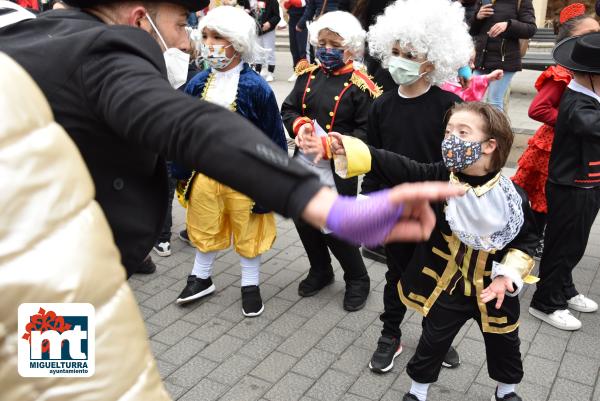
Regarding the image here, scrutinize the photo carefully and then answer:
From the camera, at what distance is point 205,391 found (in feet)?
10.0

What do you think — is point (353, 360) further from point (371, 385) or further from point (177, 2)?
point (177, 2)

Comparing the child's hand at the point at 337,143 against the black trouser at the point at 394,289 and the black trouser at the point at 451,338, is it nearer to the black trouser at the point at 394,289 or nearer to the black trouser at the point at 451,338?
the black trouser at the point at 451,338

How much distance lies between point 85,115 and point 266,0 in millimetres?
9935

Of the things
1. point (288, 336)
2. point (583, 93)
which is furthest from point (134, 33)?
point (583, 93)

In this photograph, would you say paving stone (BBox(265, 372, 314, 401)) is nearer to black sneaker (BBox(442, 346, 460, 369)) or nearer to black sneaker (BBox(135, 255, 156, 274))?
black sneaker (BBox(442, 346, 460, 369))

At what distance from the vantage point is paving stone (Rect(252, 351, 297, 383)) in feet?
10.4

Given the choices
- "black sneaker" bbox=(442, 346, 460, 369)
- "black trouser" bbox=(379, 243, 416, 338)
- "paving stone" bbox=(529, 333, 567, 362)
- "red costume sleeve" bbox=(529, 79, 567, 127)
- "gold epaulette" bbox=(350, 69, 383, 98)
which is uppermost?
"gold epaulette" bbox=(350, 69, 383, 98)

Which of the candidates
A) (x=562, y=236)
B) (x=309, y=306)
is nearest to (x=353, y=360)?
(x=309, y=306)

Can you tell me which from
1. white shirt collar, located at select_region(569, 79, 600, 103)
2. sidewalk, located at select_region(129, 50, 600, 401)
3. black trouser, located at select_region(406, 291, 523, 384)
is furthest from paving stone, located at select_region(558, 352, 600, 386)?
white shirt collar, located at select_region(569, 79, 600, 103)

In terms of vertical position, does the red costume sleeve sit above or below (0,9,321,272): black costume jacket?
below

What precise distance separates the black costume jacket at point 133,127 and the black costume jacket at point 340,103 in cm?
228

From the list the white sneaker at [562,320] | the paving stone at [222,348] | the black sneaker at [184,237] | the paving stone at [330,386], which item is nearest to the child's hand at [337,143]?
the paving stone at [330,386]

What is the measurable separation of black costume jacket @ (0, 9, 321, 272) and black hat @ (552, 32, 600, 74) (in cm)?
265

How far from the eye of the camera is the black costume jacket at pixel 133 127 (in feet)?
3.39
